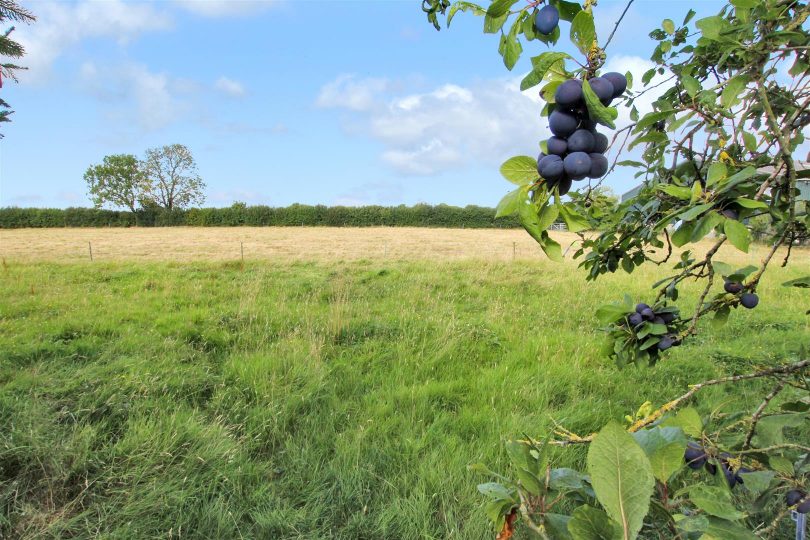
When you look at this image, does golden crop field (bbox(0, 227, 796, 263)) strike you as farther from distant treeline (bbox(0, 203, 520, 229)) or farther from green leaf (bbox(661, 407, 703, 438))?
distant treeline (bbox(0, 203, 520, 229))

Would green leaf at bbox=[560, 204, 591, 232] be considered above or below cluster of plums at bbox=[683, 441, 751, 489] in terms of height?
above

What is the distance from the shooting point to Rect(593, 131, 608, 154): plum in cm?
75

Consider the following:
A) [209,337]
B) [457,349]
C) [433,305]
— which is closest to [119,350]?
[209,337]

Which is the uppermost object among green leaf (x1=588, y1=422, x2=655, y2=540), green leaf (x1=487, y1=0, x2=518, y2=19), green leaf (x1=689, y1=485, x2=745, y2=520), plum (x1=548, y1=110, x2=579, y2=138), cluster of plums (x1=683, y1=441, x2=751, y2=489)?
green leaf (x1=487, y1=0, x2=518, y2=19)

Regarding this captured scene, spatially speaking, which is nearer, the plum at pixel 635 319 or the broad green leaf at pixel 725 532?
the broad green leaf at pixel 725 532

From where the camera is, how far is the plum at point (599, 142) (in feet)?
2.47

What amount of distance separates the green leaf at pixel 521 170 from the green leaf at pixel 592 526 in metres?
0.51

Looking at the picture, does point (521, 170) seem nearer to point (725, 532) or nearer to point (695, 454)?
point (725, 532)

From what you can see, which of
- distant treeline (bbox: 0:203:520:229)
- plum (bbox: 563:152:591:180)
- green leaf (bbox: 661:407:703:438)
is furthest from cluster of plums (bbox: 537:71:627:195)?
distant treeline (bbox: 0:203:520:229)

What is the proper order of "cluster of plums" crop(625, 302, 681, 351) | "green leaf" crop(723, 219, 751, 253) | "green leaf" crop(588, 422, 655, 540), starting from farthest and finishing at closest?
"cluster of plums" crop(625, 302, 681, 351) < "green leaf" crop(723, 219, 751, 253) < "green leaf" crop(588, 422, 655, 540)

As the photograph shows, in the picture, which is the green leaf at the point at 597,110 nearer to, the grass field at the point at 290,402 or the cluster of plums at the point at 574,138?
the cluster of plums at the point at 574,138

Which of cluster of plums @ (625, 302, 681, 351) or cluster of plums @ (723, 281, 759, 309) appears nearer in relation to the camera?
cluster of plums @ (723, 281, 759, 309)

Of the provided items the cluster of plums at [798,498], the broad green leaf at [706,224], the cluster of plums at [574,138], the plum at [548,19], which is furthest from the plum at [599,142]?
the cluster of plums at [798,498]

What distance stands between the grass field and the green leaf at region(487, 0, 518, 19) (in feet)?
7.31
